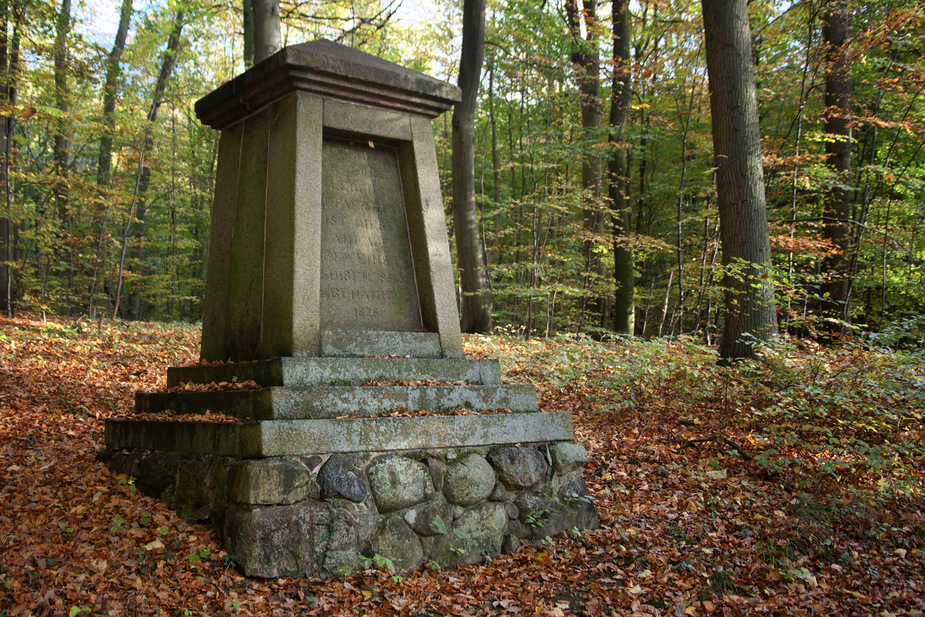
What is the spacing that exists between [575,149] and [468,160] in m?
2.11

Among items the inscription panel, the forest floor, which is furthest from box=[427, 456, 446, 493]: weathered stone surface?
the inscription panel

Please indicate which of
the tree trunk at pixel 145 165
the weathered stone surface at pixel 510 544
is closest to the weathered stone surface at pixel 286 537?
the weathered stone surface at pixel 510 544

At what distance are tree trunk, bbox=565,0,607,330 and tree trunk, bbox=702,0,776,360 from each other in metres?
4.36

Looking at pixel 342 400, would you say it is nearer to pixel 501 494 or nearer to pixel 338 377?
pixel 338 377

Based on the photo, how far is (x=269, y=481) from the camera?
356 cm

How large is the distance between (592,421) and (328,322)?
372 centimetres

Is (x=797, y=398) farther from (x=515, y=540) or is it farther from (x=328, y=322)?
(x=328, y=322)

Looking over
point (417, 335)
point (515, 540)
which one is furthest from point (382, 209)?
point (515, 540)

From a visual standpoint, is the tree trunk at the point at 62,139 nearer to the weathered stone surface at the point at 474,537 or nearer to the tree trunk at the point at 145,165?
the tree trunk at the point at 145,165

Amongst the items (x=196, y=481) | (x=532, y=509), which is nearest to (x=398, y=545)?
(x=532, y=509)

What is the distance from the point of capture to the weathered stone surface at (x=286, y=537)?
3496 mm

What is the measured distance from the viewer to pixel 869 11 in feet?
39.6

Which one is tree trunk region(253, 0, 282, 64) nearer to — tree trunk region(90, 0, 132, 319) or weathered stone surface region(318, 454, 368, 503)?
tree trunk region(90, 0, 132, 319)

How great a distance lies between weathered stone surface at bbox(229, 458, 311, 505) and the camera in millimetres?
3539
